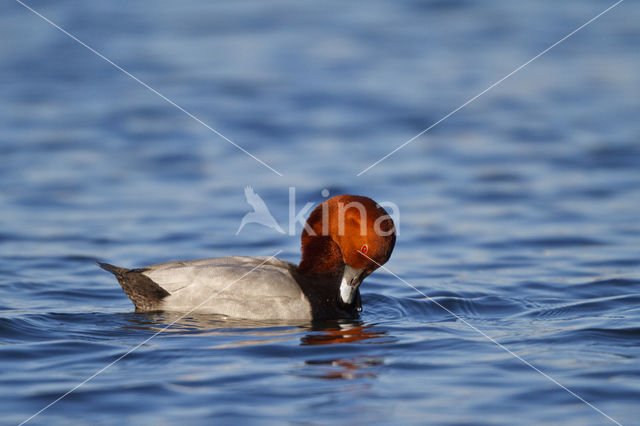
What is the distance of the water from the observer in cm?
658

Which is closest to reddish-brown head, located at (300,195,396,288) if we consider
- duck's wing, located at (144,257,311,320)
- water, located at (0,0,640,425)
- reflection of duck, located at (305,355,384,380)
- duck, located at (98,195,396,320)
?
duck, located at (98,195,396,320)

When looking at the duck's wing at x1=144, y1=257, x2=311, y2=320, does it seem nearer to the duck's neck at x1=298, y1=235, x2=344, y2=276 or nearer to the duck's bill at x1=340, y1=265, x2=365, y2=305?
the duck's neck at x1=298, y1=235, x2=344, y2=276

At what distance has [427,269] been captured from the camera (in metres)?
10.5

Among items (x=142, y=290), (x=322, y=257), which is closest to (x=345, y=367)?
(x=322, y=257)

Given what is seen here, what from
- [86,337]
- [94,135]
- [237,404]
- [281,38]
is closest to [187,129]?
[94,135]

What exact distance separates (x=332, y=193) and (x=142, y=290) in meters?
5.27

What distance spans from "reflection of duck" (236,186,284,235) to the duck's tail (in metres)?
3.62

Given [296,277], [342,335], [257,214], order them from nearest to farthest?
[342,335] → [296,277] → [257,214]

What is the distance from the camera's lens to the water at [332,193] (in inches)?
259

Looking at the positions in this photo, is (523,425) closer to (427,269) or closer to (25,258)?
(427,269)

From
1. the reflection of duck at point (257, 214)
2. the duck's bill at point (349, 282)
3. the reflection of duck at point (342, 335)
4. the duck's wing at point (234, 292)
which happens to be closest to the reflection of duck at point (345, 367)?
the reflection of duck at point (342, 335)

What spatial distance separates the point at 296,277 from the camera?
330 inches

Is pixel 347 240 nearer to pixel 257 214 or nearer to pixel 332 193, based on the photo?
pixel 257 214

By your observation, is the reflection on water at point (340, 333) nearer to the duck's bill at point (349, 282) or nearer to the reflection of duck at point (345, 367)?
the duck's bill at point (349, 282)
